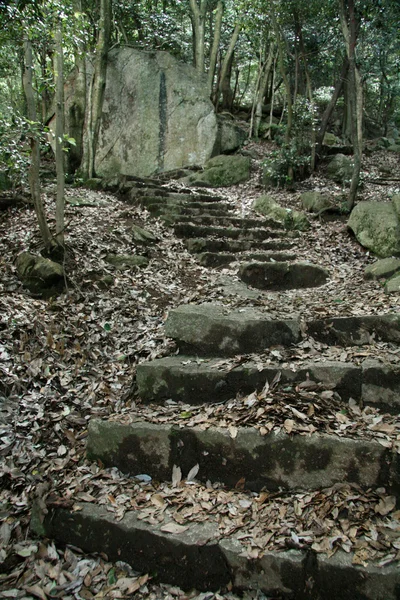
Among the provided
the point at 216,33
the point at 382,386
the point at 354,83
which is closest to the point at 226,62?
the point at 216,33

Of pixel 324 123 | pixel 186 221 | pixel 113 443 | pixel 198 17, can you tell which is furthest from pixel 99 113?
pixel 113 443

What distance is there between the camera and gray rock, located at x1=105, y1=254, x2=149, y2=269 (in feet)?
19.2

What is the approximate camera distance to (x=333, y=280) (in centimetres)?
562

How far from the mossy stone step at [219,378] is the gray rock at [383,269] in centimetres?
270

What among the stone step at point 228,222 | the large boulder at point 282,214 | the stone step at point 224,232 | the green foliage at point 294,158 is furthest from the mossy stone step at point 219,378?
the green foliage at point 294,158

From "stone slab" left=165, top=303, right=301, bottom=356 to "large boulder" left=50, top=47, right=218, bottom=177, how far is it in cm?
884

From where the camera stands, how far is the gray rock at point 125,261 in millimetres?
5840

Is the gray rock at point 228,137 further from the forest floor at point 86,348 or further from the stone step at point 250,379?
the stone step at point 250,379

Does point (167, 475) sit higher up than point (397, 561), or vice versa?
point (397, 561)

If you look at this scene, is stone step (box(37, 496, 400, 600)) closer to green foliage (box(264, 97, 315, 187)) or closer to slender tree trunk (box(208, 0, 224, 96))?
green foliage (box(264, 97, 315, 187))

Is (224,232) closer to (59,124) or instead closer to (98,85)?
(59,124)

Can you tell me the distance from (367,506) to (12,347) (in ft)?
10.9

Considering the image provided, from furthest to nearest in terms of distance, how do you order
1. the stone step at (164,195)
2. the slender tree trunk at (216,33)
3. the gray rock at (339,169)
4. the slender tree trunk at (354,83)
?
the slender tree trunk at (216,33) → the gray rock at (339,169) → the stone step at (164,195) → the slender tree trunk at (354,83)

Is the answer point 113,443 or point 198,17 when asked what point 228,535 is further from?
point 198,17
